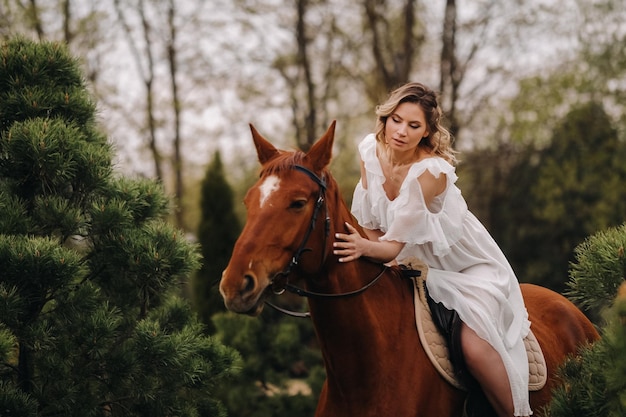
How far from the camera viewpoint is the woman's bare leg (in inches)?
128

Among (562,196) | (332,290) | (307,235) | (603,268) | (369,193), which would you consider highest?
(562,196)

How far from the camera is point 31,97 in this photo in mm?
3654

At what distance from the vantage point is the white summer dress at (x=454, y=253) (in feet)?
10.8

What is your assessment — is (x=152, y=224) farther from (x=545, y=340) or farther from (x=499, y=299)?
(x=545, y=340)

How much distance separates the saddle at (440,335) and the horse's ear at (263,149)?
0.92m

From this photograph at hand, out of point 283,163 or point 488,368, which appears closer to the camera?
point 283,163

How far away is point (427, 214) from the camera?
3.32 metres

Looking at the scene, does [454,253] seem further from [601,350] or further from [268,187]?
[268,187]

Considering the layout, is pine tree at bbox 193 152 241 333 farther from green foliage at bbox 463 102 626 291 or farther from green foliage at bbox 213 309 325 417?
green foliage at bbox 463 102 626 291

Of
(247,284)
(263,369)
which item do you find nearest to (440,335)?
(247,284)

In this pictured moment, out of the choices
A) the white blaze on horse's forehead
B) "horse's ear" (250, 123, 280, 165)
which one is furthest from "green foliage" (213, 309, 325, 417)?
the white blaze on horse's forehead

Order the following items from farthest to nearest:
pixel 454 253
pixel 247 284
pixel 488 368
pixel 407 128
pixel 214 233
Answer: pixel 214 233
pixel 454 253
pixel 407 128
pixel 488 368
pixel 247 284

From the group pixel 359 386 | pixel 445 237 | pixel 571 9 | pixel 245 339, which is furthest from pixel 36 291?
pixel 571 9

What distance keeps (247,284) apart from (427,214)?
1.04m
